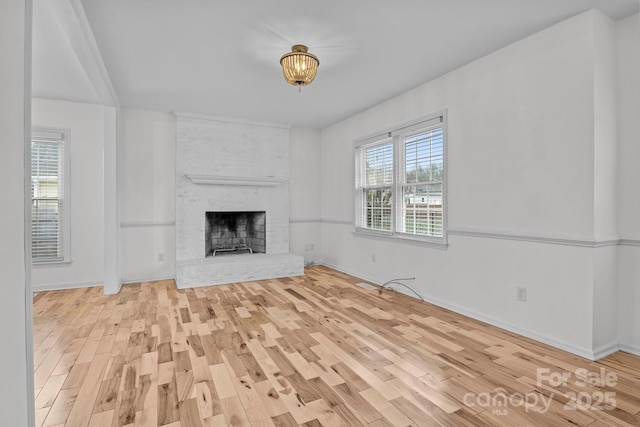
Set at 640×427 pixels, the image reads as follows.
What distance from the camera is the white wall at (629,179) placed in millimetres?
2396

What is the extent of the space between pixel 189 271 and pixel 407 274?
9.66ft

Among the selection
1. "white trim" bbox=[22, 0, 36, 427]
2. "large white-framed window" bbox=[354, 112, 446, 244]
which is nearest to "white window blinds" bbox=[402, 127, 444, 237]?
"large white-framed window" bbox=[354, 112, 446, 244]

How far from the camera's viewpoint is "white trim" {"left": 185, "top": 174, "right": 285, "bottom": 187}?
16.3 feet

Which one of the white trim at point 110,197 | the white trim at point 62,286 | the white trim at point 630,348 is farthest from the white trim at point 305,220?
the white trim at point 630,348

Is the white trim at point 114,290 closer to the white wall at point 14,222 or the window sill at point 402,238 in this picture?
the white wall at point 14,222

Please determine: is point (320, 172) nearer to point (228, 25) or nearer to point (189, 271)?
point (189, 271)

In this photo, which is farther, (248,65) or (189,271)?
(189,271)

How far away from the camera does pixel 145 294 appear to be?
4.12m

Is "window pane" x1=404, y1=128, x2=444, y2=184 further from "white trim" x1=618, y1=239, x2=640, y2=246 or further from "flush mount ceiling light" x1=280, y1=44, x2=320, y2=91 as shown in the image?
"flush mount ceiling light" x1=280, y1=44, x2=320, y2=91

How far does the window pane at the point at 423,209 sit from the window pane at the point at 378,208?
0.37m

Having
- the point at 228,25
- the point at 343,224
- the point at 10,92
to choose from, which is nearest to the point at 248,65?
the point at 228,25

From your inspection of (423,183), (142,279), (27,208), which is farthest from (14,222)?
Answer: (142,279)

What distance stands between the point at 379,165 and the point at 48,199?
469cm

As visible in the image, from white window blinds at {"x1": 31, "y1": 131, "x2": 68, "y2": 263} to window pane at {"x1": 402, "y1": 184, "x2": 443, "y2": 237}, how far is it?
187 inches
